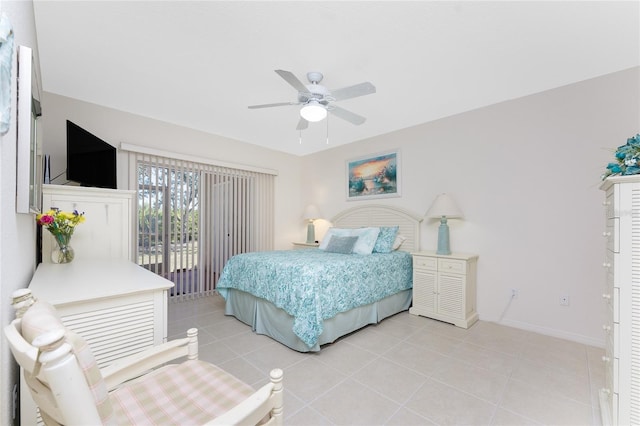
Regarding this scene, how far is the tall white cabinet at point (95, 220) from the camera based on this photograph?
86.3 inches

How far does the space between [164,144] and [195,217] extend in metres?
1.11

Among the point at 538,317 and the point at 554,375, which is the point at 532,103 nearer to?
the point at 538,317

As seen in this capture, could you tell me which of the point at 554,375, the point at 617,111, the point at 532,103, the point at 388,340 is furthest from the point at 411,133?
the point at 554,375

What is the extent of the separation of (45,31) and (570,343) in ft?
16.6

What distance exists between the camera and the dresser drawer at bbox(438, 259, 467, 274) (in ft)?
9.81

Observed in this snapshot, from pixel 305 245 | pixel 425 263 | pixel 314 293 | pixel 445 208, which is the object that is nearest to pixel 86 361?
pixel 314 293

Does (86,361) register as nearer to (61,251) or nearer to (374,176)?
(61,251)

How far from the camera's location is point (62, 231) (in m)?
2.04

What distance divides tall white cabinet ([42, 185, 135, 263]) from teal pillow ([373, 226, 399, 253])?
2.79 meters

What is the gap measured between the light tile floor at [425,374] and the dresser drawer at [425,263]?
64cm

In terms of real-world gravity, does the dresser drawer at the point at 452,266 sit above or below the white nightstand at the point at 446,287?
above

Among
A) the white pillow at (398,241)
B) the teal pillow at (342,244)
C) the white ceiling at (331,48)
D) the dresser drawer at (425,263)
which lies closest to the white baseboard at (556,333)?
the dresser drawer at (425,263)

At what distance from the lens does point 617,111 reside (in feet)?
8.05

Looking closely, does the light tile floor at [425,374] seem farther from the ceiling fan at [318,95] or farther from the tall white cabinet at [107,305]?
the ceiling fan at [318,95]
